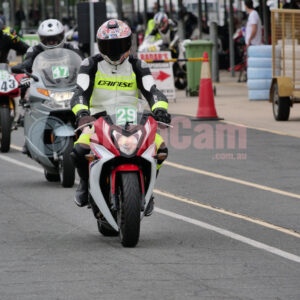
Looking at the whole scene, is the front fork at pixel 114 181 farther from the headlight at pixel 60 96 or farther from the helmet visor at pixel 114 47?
the headlight at pixel 60 96

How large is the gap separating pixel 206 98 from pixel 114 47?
10.8 metres

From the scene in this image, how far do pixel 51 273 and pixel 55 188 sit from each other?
4.86 m

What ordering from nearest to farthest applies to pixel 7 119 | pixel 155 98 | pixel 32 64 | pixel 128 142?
1. pixel 128 142
2. pixel 155 98
3. pixel 32 64
4. pixel 7 119

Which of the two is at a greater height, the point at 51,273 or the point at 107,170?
the point at 107,170

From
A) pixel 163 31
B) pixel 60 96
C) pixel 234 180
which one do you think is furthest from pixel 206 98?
pixel 163 31

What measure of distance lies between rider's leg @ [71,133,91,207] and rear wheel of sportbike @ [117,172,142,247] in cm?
49

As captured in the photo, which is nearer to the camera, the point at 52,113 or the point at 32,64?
the point at 52,113

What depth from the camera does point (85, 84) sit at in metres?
9.05

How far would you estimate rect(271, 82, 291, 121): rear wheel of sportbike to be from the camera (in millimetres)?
19062

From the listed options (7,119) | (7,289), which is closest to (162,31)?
(7,119)

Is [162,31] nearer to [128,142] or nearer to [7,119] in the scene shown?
[7,119]

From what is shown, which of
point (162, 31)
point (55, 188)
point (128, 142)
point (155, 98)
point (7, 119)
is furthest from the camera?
point (162, 31)

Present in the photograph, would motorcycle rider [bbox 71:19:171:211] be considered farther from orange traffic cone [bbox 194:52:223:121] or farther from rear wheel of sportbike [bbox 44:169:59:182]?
orange traffic cone [bbox 194:52:223:121]

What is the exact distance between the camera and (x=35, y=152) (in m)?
12.7
